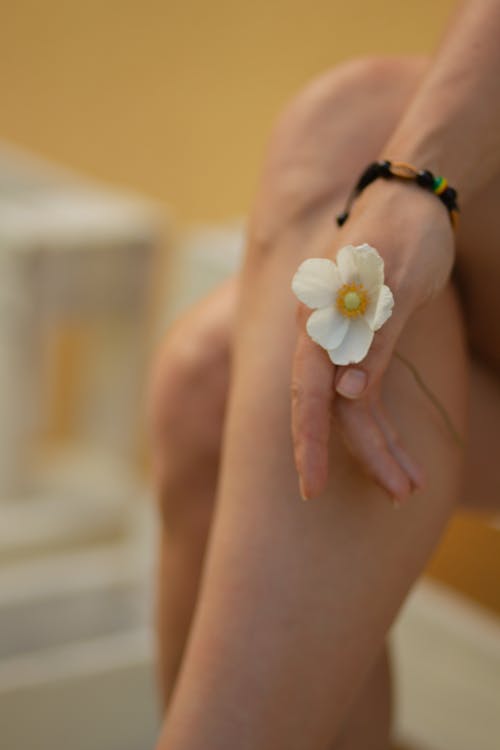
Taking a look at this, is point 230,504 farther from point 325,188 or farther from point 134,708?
point 134,708

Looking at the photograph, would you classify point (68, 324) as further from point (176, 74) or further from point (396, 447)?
point (396, 447)

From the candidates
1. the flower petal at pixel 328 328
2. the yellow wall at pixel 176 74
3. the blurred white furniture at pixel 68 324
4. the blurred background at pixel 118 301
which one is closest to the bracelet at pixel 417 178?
the flower petal at pixel 328 328

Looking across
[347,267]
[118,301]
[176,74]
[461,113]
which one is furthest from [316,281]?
[176,74]

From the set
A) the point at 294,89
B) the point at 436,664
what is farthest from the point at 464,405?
the point at 294,89

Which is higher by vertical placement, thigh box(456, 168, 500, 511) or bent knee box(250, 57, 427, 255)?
bent knee box(250, 57, 427, 255)

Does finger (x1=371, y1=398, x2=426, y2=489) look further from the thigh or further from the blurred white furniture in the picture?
the blurred white furniture

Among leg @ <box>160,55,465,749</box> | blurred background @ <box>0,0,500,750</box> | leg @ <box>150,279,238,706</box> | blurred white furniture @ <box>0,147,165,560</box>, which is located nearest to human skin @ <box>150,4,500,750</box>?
leg @ <box>160,55,465,749</box>
